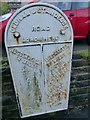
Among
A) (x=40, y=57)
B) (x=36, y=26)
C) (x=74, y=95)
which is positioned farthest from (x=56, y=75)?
(x=36, y=26)

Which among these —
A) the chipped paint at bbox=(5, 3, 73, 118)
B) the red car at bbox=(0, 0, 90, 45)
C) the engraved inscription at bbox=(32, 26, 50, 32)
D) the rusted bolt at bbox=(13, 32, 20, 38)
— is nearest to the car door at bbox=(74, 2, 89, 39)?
the red car at bbox=(0, 0, 90, 45)

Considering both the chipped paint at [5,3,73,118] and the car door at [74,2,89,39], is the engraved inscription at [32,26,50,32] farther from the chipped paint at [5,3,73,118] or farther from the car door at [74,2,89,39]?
the car door at [74,2,89,39]

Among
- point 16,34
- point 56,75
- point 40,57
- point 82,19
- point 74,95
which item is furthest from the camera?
point 82,19

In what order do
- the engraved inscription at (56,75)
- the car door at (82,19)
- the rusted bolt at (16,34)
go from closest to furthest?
the rusted bolt at (16,34)
the engraved inscription at (56,75)
the car door at (82,19)

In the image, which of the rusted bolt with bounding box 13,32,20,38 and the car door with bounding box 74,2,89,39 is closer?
the rusted bolt with bounding box 13,32,20,38

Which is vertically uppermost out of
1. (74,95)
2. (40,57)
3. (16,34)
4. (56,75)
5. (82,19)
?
(82,19)

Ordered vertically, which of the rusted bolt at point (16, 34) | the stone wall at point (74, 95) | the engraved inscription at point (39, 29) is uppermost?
the engraved inscription at point (39, 29)

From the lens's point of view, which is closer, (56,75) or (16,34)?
(16,34)

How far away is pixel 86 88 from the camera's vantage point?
3.81 metres

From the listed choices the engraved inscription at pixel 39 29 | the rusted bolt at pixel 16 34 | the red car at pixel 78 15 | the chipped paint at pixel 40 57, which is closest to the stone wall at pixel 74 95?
the chipped paint at pixel 40 57

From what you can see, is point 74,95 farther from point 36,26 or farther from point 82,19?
point 82,19

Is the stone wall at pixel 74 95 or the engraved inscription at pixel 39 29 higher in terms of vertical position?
the engraved inscription at pixel 39 29

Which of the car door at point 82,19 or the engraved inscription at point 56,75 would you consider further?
the car door at point 82,19

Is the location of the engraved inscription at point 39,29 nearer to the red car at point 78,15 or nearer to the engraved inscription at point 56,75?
the engraved inscription at point 56,75
